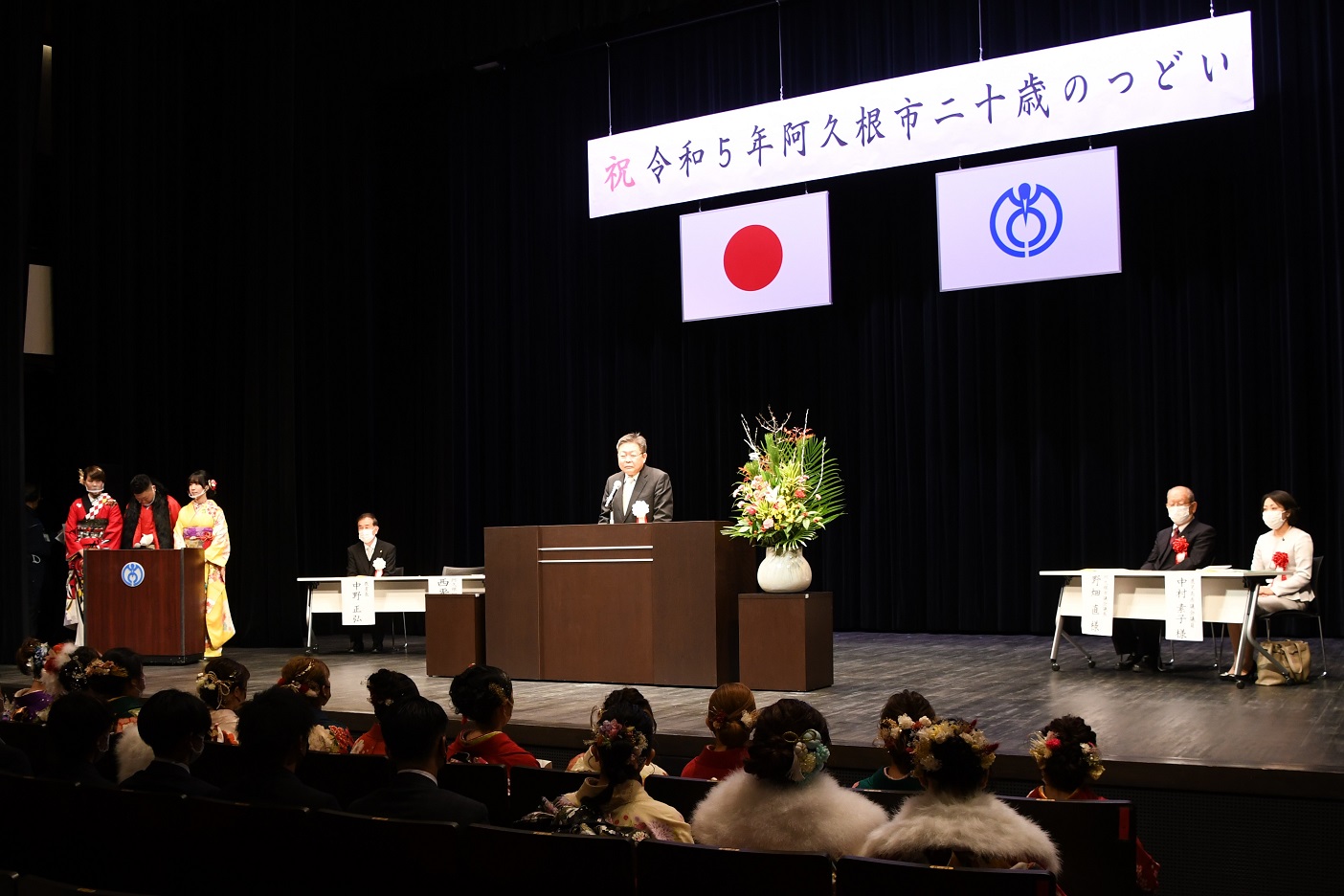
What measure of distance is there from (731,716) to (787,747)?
2.63ft

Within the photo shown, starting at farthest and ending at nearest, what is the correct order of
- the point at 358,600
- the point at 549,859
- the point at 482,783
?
the point at 358,600 < the point at 482,783 < the point at 549,859

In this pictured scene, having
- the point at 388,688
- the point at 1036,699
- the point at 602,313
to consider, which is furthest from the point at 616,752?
the point at 602,313

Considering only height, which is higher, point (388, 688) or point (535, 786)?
point (388, 688)

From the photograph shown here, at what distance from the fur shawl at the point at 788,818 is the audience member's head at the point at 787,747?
3 centimetres

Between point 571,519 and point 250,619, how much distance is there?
9.47 feet

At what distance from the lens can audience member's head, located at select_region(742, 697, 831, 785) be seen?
93.4 inches

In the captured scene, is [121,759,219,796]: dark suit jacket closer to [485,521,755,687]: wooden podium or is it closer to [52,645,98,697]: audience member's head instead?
[52,645,98,697]: audience member's head

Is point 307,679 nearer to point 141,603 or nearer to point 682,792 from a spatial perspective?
point 682,792

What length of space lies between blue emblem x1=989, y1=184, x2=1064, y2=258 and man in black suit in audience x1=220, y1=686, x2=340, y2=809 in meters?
6.67

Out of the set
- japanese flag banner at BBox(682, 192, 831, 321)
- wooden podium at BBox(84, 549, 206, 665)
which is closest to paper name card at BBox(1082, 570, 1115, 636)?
japanese flag banner at BBox(682, 192, 831, 321)

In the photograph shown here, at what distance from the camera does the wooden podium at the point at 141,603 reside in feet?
28.5

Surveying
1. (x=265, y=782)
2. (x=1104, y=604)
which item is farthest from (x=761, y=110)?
(x=265, y=782)

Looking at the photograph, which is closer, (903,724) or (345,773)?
(903,724)

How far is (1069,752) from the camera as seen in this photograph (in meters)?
2.66
